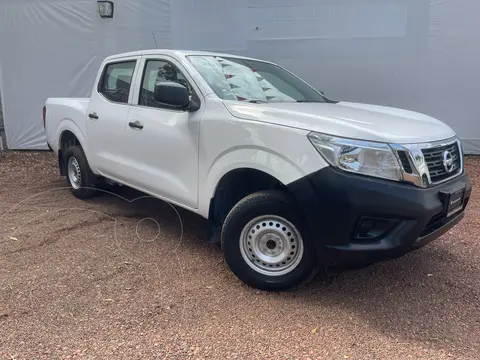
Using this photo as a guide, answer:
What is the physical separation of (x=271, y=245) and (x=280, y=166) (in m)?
0.64

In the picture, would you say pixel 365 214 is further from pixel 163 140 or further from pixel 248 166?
pixel 163 140

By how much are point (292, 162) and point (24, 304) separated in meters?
2.16

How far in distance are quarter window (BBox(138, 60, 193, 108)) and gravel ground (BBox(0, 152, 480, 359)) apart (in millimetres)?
1368

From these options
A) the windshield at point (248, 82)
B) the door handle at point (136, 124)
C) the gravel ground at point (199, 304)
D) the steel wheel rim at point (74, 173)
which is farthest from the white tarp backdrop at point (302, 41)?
the door handle at point (136, 124)

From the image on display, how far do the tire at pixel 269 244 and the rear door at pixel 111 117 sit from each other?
181 centimetres

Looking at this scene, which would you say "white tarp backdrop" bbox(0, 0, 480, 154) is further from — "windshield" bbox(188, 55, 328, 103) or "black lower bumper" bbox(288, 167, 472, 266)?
"black lower bumper" bbox(288, 167, 472, 266)

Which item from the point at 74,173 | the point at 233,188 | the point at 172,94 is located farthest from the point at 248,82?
the point at 74,173

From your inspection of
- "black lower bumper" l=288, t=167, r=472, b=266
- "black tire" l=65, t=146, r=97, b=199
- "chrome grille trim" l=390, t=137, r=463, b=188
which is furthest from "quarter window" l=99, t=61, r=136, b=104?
"chrome grille trim" l=390, t=137, r=463, b=188

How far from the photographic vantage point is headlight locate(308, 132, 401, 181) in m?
→ 2.91

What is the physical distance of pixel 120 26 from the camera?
31.2 ft

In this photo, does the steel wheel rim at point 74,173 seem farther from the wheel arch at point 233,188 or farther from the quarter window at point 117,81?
the wheel arch at point 233,188

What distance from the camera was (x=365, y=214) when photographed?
9.55ft

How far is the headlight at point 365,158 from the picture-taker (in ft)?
9.55

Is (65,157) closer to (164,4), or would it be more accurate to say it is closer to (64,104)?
(64,104)
